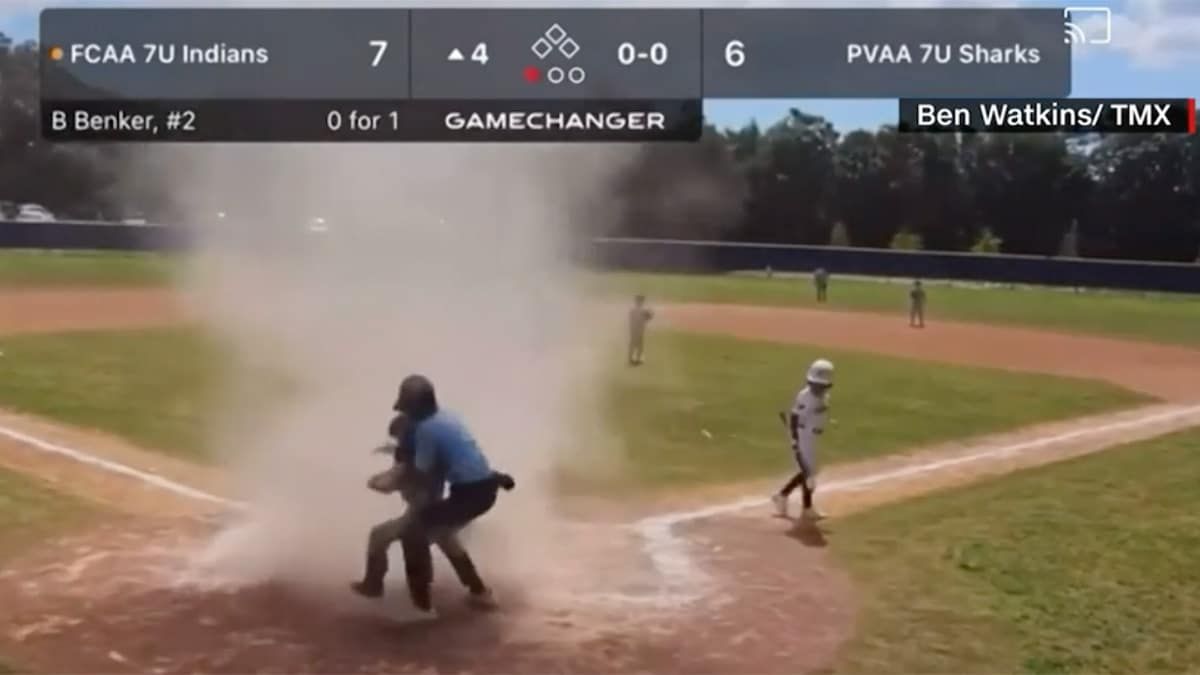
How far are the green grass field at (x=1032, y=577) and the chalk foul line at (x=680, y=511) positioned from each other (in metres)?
0.94

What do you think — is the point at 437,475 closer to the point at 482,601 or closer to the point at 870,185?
the point at 482,601

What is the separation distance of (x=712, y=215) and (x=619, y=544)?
14862mm

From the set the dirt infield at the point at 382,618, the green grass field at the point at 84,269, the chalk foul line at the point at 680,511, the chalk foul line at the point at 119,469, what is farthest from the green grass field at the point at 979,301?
the dirt infield at the point at 382,618

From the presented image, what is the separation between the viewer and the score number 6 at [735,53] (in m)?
8.70

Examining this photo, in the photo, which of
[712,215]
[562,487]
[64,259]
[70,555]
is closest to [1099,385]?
[712,215]

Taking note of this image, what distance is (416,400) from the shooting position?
6887mm

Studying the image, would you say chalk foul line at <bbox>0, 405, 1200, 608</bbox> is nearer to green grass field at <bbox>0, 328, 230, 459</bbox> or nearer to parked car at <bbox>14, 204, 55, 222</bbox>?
green grass field at <bbox>0, 328, 230, 459</bbox>

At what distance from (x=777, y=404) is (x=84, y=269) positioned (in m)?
14.0

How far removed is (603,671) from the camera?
6.55 metres

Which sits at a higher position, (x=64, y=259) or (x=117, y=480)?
(x=64, y=259)

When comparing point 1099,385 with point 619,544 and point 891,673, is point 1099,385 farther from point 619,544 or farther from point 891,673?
point 891,673

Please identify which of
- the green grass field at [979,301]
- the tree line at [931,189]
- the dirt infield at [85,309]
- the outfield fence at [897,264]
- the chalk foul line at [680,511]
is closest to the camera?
the chalk foul line at [680,511]

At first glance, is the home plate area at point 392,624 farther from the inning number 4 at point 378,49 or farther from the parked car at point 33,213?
the parked car at point 33,213

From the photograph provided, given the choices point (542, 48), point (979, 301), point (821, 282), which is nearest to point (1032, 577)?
point (542, 48)
